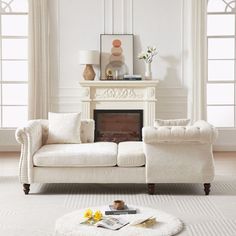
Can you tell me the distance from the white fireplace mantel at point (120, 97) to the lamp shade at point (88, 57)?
1.18 feet

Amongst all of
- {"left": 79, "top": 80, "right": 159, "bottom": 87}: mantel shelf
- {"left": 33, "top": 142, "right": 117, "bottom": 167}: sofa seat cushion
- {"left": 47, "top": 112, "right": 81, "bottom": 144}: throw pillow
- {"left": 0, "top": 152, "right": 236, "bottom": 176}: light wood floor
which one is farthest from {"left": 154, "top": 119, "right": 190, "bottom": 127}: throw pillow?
{"left": 79, "top": 80, "right": 159, "bottom": 87}: mantel shelf

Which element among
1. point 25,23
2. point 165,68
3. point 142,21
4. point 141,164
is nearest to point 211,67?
point 165,68

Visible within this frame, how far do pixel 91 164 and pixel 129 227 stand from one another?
5.16 ft

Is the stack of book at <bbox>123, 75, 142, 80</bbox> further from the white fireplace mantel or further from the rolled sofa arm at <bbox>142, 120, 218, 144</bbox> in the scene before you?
the rolled sofa arm at <bbox>142, 120, 218, 144</bbox>

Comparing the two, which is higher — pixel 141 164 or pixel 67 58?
pixel 67 58

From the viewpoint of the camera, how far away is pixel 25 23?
9117mm

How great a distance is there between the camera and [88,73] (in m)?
8.61

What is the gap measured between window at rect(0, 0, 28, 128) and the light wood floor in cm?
79

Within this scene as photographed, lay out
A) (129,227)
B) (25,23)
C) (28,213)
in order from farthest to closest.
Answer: (25,23), (28,213), (129,227)

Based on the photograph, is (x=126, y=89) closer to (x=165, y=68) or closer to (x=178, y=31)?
(x=165, y=68)

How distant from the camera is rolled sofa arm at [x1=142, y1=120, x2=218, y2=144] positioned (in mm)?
5391

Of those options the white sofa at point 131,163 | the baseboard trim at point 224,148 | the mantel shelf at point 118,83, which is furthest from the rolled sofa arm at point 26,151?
the baseboard trim at point 224,148

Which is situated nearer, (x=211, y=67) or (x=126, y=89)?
(x=126, y=89)

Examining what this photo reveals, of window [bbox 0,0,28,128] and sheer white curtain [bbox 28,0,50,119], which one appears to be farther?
window [bbox 0,0,28,128]
